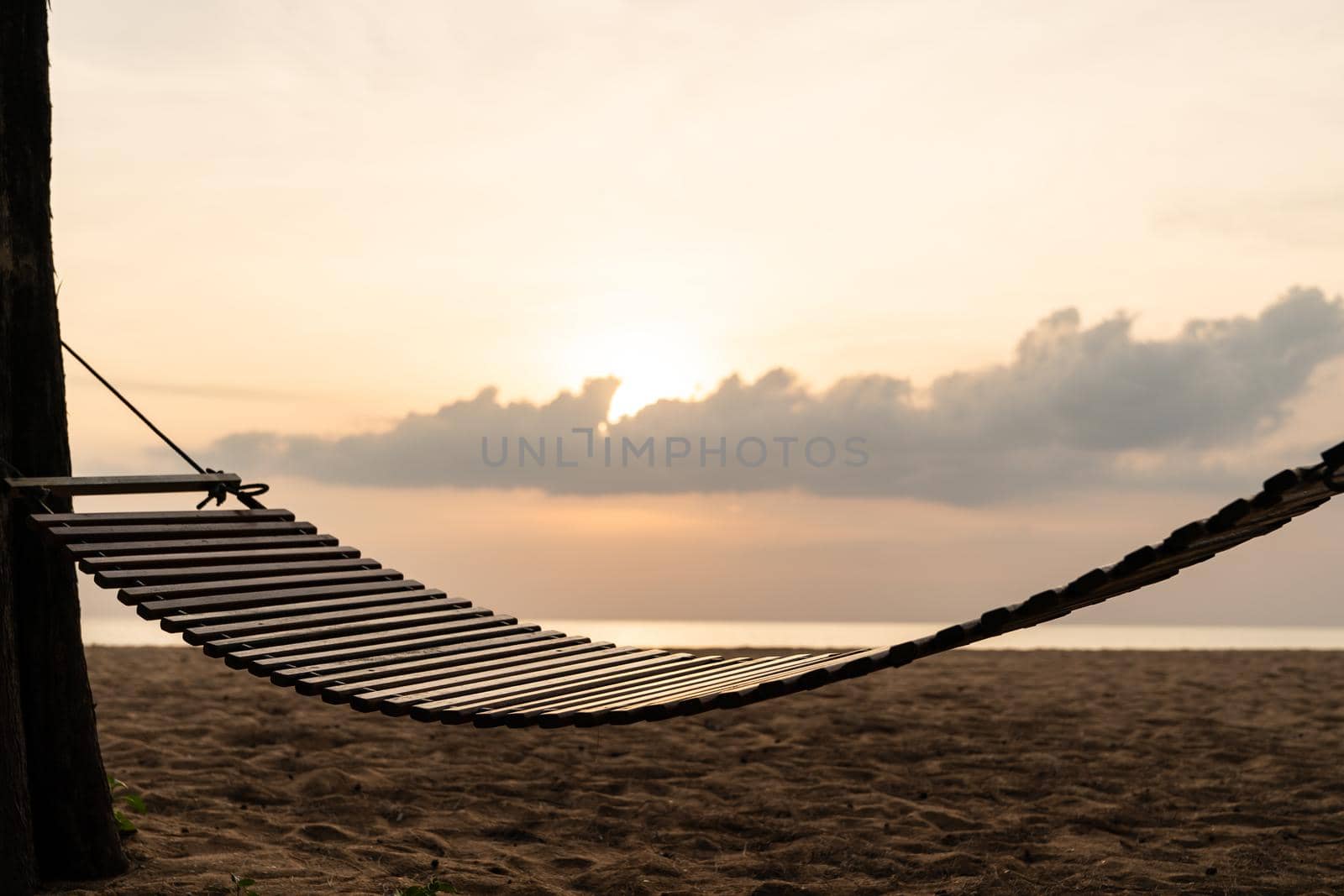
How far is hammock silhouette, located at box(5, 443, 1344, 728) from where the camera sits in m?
2.57

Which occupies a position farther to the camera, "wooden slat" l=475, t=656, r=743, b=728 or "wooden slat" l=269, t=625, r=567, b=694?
"wooden slat" l=269, t=625, r=567, b=694

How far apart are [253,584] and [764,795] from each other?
6.88 ft

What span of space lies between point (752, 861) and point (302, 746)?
7.82 feet

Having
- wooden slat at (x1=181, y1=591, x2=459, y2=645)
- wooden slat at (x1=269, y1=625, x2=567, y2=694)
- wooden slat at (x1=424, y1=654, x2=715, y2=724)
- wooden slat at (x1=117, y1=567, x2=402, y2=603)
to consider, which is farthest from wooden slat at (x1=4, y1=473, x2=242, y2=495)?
wooden slat at (x1=424, y1=654, x2=715, y2=724)

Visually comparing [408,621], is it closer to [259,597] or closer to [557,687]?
[259,597]

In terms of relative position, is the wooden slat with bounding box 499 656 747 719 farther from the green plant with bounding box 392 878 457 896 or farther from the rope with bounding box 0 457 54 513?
the rope with bounding box 0 457 54 513

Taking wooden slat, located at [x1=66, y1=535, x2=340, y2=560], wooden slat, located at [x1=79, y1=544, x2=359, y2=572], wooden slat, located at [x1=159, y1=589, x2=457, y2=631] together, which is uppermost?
wooden slat, located at [x1=66, y1=535, x2=340, y2=560]

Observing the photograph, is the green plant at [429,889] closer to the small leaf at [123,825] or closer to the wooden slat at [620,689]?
the wooden slat at [620,689]

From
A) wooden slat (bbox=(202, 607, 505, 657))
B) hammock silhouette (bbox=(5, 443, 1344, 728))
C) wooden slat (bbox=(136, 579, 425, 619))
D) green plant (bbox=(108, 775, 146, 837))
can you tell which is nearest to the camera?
hammock silhouette (bbox=(5, 443, 1344, 728))

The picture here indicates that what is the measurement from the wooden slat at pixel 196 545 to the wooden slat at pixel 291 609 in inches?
10.5

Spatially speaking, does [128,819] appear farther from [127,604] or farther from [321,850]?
[127,604]

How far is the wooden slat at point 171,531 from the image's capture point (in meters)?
3.24

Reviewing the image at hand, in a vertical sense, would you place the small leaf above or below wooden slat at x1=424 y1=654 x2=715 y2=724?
below

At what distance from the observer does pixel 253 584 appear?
3.54 metres
